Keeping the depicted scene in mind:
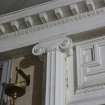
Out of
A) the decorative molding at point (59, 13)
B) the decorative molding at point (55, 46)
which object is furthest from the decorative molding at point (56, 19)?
the decorative molding at point (55, 46)

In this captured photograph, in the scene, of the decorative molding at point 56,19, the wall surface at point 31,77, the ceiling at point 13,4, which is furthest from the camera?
the ceiling at point 13,4

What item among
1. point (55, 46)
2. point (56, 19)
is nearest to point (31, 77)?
point (55, 46)

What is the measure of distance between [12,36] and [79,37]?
711mm

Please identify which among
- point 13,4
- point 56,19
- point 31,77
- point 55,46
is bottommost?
point 31,77

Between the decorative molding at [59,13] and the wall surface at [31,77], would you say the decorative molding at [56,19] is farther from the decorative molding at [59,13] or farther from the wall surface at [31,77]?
the wall surface at [31,77]

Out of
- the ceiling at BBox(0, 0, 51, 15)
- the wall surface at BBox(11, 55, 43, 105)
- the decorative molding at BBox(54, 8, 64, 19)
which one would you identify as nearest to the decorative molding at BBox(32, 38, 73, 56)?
the wall surface at BBox(11, 55, 43, 105)

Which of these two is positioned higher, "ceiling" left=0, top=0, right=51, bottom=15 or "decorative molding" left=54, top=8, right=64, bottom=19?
"ceiling" left=0, top=0, right=51, bottom=15

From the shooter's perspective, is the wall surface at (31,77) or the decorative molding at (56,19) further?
the decorative molding at (56,19)

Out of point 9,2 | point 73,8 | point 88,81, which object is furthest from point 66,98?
point 9,2

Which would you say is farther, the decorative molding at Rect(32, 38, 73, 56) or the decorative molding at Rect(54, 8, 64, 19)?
the decorative molding at Rect(54, 8, 64, 19)

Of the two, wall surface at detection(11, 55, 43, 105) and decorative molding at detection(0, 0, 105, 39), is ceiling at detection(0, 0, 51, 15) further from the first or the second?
wall surface at detection(11, 55, 43, 105)

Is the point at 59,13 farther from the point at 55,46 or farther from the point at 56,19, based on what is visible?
the point at 55,46

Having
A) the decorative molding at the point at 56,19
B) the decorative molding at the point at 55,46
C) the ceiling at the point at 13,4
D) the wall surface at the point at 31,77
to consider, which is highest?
the ceiling at the point at 13,4

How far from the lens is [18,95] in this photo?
160 inches
